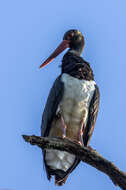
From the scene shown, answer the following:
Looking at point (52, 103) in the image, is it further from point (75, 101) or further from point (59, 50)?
point (59, 50)

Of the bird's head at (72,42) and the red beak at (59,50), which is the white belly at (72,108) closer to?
the bird's head at (72,42)

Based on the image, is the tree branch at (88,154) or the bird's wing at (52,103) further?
the bird's wing at (52,103)

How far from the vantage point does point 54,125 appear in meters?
9.62

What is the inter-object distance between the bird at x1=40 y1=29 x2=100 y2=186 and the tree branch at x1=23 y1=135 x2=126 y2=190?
215cm

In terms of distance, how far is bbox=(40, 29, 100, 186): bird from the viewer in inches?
368

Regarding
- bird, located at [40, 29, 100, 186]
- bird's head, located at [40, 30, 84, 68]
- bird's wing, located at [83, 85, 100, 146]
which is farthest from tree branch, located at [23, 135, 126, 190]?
bird's head, located at [40, 30, 84, 68]

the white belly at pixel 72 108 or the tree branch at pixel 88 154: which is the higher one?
the white belly at pixel 72 108

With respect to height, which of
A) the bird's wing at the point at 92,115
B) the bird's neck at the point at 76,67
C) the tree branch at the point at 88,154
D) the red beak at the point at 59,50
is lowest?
the tree branch at the point at 88,154

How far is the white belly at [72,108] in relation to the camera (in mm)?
9336

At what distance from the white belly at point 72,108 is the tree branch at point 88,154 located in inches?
91.7

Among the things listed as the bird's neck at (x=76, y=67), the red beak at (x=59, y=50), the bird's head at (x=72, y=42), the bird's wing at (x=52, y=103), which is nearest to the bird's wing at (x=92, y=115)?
the bird's neck at (x=76, y=67)

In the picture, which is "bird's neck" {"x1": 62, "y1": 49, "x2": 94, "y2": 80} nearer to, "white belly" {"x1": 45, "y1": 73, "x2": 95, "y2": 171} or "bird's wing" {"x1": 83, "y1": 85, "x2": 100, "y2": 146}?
"white belly" {"x1": 45, "y1": 73, "x2": 95, "y2": 171}

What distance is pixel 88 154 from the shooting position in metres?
6.93

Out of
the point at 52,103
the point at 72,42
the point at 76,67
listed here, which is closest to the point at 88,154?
the point at 52,103
